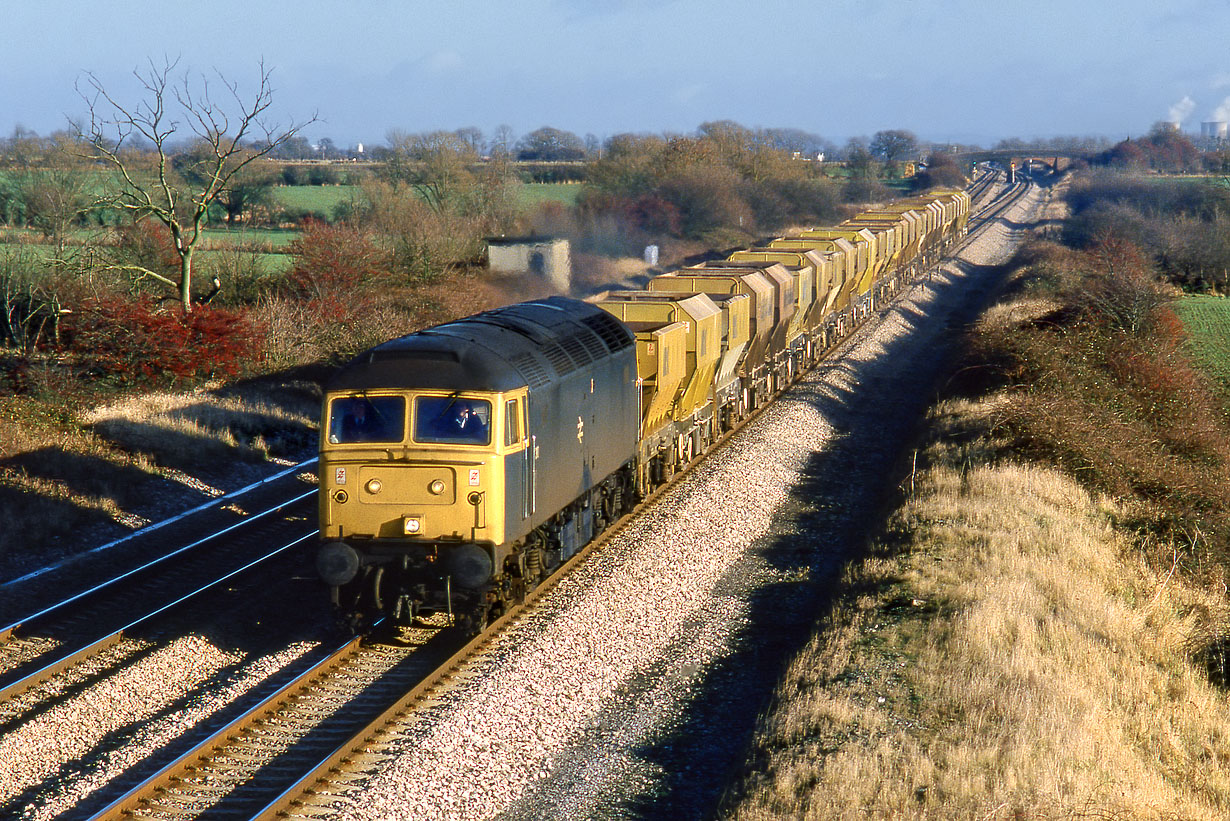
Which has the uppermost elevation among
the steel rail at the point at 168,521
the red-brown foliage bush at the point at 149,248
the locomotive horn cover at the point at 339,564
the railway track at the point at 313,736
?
the red-brown foliage bush at the point at 149,248

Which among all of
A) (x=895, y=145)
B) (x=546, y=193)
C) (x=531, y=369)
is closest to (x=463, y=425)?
(x=531, y=369)

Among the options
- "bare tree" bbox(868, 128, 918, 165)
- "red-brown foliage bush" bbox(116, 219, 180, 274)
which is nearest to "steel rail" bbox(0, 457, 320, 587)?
"red-brown foliage bush" bbox(116, 219, 180, 274)

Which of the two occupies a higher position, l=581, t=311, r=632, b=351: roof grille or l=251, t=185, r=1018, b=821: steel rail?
l=581, t=311, r=632, b=351: roof grille

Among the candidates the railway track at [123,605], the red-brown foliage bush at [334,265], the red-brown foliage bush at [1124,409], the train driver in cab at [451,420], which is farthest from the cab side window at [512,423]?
the red-brown foliage bush at [334,265]

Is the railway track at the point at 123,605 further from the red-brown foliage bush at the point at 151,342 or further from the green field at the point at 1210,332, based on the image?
the green field at the point at 1210,332

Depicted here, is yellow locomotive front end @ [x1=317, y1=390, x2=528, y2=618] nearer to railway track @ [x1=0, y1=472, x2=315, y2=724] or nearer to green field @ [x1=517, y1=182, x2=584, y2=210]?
railway track @ [x1=0, y1=472, x2=315, y2=724]

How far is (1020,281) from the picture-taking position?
46.6 meters

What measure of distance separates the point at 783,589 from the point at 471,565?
16.5ft

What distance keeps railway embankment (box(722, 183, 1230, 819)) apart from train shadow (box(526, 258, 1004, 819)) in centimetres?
44

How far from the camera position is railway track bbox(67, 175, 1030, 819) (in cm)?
848

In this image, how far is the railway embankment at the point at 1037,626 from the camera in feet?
28.0

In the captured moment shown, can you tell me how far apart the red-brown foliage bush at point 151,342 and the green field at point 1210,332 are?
931 inches

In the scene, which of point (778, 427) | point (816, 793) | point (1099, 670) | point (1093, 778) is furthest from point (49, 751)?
point (778, 427)

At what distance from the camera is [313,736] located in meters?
9.74
